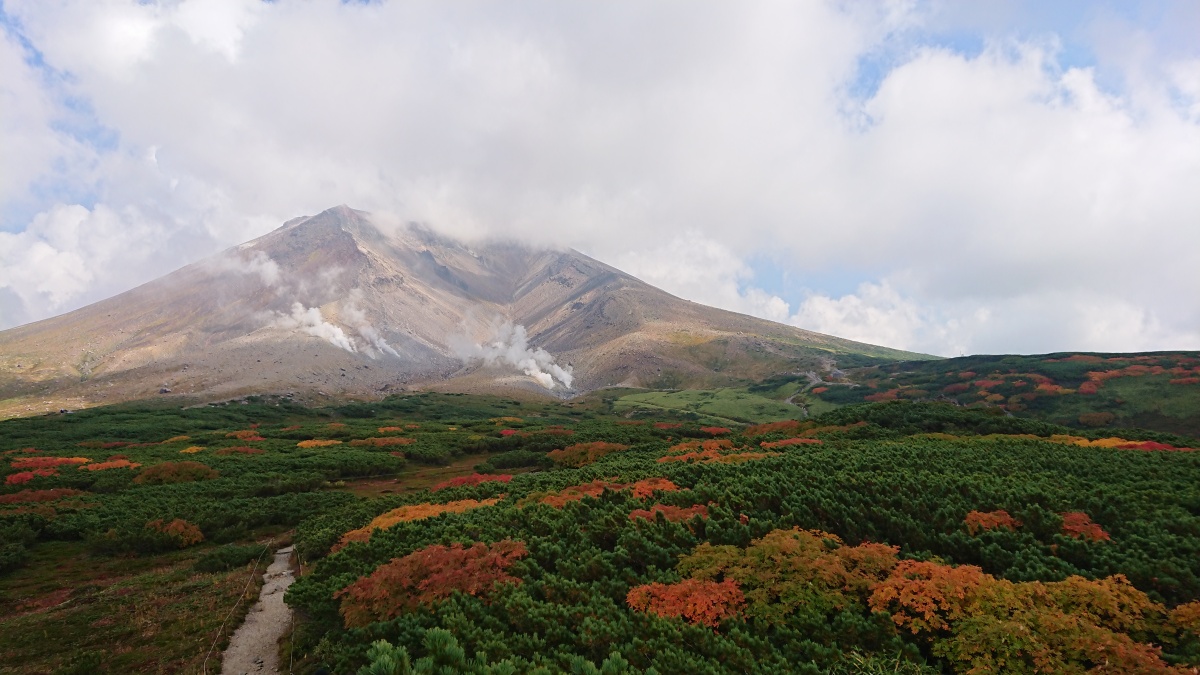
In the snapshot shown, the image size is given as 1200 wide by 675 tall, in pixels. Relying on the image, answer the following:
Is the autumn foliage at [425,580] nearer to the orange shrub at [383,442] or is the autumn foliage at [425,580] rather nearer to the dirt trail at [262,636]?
the dirt trail at [262,636]

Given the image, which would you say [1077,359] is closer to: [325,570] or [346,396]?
[325,570]

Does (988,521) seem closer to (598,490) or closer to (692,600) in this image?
(692,600)

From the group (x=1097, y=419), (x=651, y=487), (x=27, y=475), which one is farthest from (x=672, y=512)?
(x=1097, y=419)

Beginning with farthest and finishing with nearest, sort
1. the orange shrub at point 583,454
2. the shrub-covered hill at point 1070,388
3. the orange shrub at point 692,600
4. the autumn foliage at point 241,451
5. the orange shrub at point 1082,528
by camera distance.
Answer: the shrub-covered hill at point 1070,388 < the autumn foliage at point 241,451 < the orange shrub at point 583,454 < the orange shrub at point 1082,528 < the orange shrub at point 692,600

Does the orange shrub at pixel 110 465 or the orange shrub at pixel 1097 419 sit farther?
the orange shrub at pixel 1097 419

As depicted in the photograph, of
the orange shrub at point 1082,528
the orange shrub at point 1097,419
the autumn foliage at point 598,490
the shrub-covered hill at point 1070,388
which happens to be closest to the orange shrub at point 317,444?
the autumn foliage at point 598,490

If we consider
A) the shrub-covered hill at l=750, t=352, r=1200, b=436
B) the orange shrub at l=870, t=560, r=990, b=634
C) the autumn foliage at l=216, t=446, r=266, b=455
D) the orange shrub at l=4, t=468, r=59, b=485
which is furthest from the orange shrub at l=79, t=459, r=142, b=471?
the shrub-covered hill at l=750, t=352, r=1200, b=436
